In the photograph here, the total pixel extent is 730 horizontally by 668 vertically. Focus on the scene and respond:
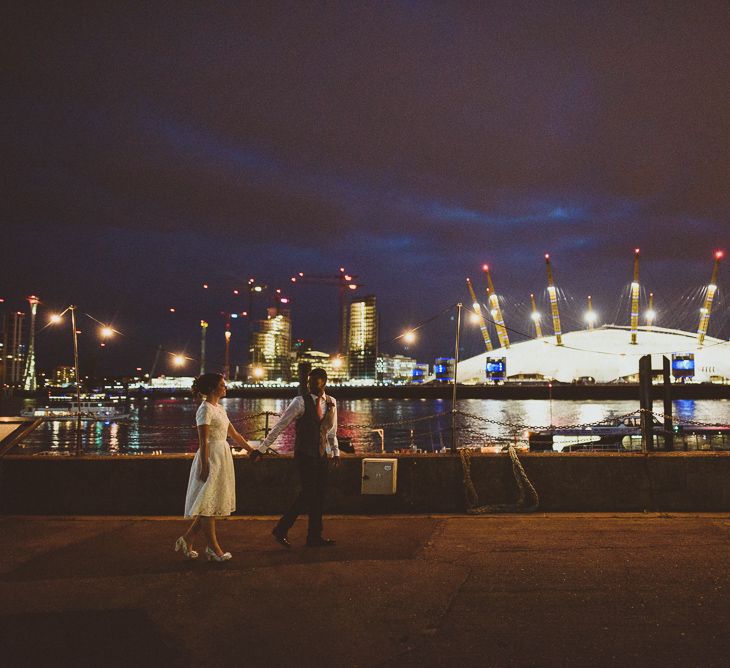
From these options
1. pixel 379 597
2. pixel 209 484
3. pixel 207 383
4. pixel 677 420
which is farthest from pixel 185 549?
pixel 677 420

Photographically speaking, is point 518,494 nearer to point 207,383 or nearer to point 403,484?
point 403,484

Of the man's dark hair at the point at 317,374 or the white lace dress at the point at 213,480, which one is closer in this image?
the white lace dress at the point at 213,480

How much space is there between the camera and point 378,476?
7551mm

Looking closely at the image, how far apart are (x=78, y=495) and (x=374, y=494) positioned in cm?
391

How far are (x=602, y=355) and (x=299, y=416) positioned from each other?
443ft

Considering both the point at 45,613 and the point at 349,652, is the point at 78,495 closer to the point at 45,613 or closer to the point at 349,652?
the point at 45,613

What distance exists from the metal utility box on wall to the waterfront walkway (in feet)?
2.22

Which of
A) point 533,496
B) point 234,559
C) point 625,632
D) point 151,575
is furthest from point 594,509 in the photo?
point 151,575

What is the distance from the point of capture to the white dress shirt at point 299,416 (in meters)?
5.97

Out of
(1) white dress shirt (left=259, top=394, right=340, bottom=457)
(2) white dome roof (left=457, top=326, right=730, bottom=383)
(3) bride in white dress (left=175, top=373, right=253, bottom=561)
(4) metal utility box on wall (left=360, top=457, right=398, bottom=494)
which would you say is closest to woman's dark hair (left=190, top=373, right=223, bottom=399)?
(3) bride in white dress (left=175, top=373, right=253, bottom=561)

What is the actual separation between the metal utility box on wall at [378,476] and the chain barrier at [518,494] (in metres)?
0.95

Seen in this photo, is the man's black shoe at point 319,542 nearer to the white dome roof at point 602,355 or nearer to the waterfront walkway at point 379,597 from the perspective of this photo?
the waterfront walkway at point 379,597

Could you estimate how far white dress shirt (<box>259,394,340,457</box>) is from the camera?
597cm

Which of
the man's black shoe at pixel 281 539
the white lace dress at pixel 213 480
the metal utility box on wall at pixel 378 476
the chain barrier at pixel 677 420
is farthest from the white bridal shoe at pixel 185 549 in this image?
the chain barrier at pixel 677 420
